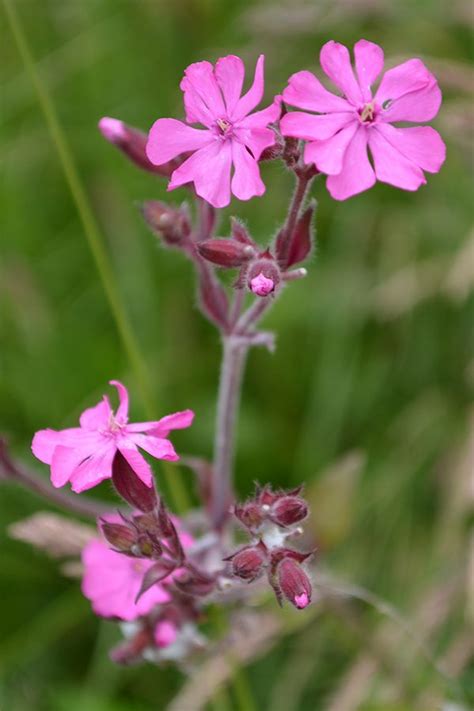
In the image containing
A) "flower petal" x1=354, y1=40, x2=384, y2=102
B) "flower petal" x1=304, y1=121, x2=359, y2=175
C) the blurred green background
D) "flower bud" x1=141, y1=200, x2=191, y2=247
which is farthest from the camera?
the blurred green background

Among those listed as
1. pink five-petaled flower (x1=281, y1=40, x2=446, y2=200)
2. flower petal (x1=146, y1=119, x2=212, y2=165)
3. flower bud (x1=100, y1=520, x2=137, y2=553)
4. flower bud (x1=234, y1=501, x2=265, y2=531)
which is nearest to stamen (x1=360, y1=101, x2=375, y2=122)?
pink five-petaled flower (x1=281, y1=40, x2=446, y2=200)

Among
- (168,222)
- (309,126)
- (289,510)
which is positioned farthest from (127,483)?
(309,126)

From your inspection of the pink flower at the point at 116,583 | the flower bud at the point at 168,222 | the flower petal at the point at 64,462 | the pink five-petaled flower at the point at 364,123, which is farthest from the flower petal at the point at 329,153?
the pink flower at the point at 116,583

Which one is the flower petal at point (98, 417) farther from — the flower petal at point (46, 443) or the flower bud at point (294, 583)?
the flower bud at point (294, 583)

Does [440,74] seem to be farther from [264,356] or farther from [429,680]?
[429,680]

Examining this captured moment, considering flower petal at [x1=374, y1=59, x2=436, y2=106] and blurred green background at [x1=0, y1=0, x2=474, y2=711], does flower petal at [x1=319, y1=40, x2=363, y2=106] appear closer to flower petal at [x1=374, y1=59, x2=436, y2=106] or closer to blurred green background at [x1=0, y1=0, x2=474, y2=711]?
flower petal at [x1=374, y1=59, x2=436, y2=106]

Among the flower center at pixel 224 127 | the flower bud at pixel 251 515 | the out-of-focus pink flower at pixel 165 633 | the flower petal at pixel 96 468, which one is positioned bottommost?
the out-of-focus pink flower at pixel 165 633
